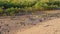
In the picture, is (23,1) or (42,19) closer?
(42,19)

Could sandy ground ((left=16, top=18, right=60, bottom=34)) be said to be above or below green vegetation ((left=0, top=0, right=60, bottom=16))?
below

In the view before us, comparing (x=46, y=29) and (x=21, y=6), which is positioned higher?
(x=21, y=6)

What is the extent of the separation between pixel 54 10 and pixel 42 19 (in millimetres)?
3346

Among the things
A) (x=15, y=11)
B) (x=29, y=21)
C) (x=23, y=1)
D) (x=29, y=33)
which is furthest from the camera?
(x=23, y=1)

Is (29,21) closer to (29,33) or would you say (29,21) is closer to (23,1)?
(29,33)

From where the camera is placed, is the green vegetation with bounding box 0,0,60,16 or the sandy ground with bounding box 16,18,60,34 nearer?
the sandy ground with bounding box 16,18,60,34

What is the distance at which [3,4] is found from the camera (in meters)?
14.8

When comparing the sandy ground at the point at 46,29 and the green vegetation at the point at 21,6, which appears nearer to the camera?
the sandy ground at the point at 46,29

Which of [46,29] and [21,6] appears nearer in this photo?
[46,29]

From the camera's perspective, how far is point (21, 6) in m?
14.9

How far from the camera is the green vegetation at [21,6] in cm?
1312

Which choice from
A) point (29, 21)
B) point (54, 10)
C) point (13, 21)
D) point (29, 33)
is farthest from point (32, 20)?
point (54, 10)

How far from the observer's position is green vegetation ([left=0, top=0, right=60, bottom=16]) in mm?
13117

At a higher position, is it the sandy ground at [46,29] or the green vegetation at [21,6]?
the green vegetation at [21,6]
